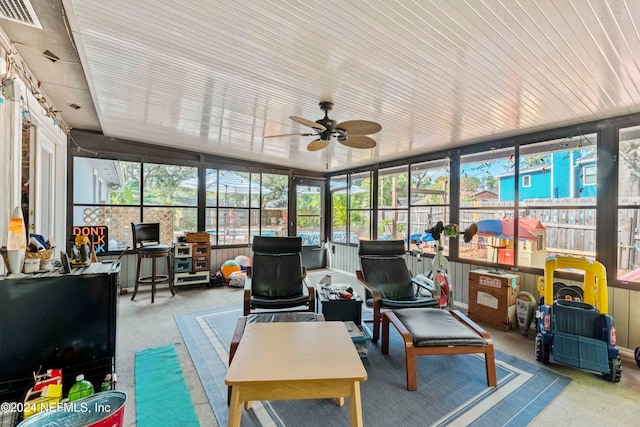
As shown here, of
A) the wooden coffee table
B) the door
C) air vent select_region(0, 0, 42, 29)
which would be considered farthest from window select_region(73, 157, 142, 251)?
the wooden coffee table

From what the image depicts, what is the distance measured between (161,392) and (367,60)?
2.83 metres

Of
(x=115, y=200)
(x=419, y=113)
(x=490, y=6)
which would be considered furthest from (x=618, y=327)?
(x=115, y=200)

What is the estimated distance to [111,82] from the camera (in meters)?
2.56

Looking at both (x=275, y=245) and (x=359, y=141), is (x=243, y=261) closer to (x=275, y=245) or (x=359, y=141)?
(x=275, y=245)

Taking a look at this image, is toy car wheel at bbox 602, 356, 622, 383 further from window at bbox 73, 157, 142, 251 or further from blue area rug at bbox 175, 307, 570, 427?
window at bbox 73, 157, 142, 251

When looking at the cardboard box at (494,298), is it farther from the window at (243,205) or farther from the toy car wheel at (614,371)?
the window at (243,205)

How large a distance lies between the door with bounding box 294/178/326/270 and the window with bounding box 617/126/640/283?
505cm

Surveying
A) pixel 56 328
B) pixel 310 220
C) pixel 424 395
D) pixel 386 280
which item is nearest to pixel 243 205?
pixel 310 220

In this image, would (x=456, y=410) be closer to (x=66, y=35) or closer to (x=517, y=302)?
(x=517, y=302)

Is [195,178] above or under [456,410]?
above

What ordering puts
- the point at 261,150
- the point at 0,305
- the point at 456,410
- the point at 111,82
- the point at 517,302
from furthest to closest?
the point at 261,150 → the point at 517,302 → the point at 111,82 → the point at 456,410 → the point at 0,305

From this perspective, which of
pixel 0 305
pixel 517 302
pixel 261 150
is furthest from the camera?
pixel 261 150

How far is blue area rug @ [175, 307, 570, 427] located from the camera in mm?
1855

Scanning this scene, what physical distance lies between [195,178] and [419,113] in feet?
13.5
